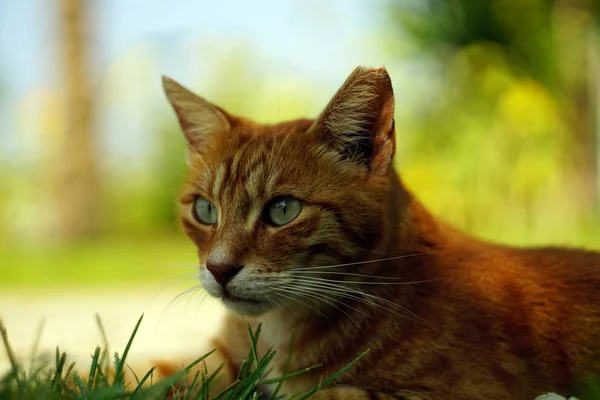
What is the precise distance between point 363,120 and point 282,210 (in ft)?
1.11

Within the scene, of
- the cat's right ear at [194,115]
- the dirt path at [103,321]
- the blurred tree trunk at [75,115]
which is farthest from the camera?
the blurred tree trunk at [75,115]

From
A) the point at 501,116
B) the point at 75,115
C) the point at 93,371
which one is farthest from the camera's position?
the point at 501,116

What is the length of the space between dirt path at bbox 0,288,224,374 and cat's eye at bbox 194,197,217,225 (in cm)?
Result: 102

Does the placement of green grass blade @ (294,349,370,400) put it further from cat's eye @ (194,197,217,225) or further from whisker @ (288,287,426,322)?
cat's eye @ (194,197,217,225)

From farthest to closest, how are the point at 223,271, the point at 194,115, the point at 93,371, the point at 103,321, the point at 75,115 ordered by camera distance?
the point at 75,115 → the point at 103,321 → the point at 194,115 → the point at 223,271 → the point at 93,371

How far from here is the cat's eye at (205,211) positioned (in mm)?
2020

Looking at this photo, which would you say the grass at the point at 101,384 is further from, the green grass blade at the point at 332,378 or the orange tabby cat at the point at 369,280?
the orange tabby cat at the point at 369,280

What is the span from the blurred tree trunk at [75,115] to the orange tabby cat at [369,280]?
658 centimetres

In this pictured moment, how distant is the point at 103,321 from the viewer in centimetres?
408

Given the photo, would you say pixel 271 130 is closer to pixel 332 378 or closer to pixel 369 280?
pixel 369 280

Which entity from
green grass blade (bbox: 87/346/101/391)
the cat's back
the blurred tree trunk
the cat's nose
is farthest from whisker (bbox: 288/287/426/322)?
the blurred tree trunk

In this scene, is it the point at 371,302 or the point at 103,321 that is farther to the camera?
the point at 103,321

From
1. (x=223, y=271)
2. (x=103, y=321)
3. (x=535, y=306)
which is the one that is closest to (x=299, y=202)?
(x=223, y=271)

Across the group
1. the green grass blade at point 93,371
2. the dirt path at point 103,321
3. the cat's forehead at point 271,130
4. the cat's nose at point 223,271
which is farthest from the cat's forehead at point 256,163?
the dirt path at point 103,321
